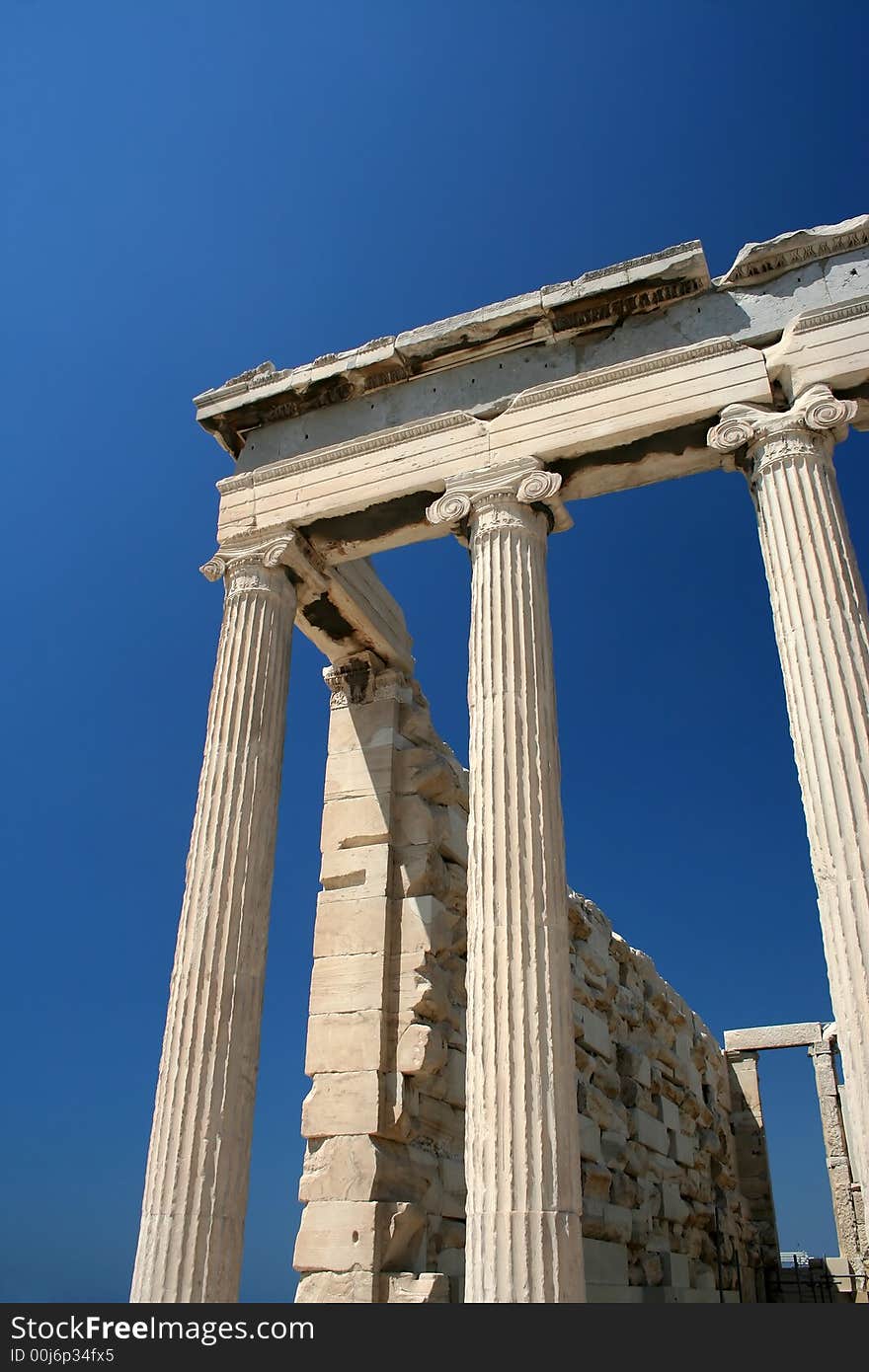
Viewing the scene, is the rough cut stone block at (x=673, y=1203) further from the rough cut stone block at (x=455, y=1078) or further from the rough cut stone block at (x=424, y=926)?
the rough cut stone block at (x=424, y=926)

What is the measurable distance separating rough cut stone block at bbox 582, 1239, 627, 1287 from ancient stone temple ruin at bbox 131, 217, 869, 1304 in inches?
3.4

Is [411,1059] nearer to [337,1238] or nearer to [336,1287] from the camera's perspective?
[337,1238]

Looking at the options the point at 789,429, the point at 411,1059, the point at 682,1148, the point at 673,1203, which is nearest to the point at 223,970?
the point at 411,1059

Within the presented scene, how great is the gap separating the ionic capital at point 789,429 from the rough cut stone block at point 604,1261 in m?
10.4

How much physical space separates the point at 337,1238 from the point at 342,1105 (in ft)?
4.78

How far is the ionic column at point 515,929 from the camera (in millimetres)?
9180

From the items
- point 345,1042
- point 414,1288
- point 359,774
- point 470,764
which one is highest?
point 359,774

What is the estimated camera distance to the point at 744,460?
12.1 m

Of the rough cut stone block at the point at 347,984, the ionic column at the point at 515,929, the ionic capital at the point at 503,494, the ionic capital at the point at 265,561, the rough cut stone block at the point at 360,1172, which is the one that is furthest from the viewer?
the rough cut stone block at the point at 347,984

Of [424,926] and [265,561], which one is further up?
[265,561]

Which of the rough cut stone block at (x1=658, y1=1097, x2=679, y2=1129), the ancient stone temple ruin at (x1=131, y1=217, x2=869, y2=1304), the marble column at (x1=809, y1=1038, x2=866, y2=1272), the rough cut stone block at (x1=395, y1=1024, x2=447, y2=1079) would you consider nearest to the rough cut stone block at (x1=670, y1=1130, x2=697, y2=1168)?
the rough cut stone block at (x1=658, y1=1097, x2=679, y2=1129)

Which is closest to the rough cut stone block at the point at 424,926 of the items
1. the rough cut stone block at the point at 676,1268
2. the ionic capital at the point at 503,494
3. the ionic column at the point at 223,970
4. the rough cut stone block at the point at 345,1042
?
the rough cut stone block at the point at 345,1042

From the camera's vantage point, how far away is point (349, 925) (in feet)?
47.9

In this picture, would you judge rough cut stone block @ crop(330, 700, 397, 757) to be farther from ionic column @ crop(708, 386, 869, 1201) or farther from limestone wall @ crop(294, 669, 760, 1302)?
ionic column @ crop(708, 386, 869, 1201)
